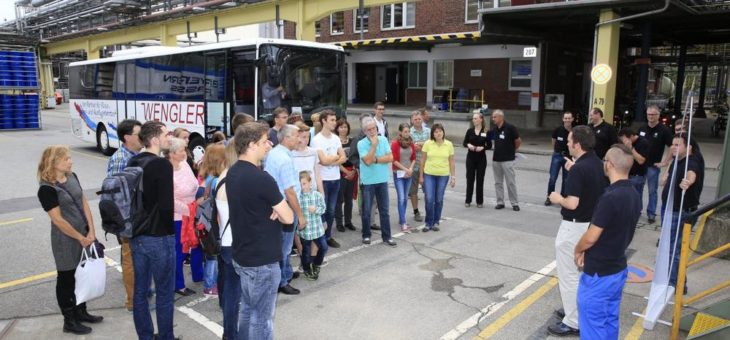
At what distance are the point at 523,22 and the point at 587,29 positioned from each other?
4360mm

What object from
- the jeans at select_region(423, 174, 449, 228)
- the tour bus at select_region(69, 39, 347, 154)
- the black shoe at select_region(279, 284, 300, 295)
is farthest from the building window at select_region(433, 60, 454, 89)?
the black shoe at select_region(279, 284, 300, 295)

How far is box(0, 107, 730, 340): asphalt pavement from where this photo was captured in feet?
15.4

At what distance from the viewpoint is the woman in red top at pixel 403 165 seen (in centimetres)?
780

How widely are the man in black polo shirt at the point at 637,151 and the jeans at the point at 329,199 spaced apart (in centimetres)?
456

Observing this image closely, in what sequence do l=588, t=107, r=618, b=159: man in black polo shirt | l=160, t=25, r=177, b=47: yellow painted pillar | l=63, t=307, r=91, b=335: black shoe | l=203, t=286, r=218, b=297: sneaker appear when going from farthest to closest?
l=160, t=25, r=177, b=47: yellow painted pillar → l=588, t=107, r=618, b=159: man in black polo shirt → l=203, t=286, r=218, b=297: sneaker → l=63, t=307, r=91, b=335: black shoe

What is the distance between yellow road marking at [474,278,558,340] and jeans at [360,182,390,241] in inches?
88.9

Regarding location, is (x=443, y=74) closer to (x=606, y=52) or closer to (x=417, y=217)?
(x=606, y=52)

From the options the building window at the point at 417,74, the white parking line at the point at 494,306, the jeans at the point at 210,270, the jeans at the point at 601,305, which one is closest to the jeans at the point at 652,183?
the white parking line at the point at 494,306

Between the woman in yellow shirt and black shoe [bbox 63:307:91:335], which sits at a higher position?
the woman in yellow shirt

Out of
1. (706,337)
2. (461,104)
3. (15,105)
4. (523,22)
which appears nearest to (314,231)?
(706,337)

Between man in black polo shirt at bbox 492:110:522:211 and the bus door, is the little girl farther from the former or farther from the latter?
the bus door

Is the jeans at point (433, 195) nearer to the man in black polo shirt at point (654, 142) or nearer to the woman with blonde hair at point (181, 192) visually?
the man in black polo shirt at point (654, 142)

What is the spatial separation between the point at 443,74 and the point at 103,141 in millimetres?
17477

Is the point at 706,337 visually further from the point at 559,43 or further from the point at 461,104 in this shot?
the point at 559,43
